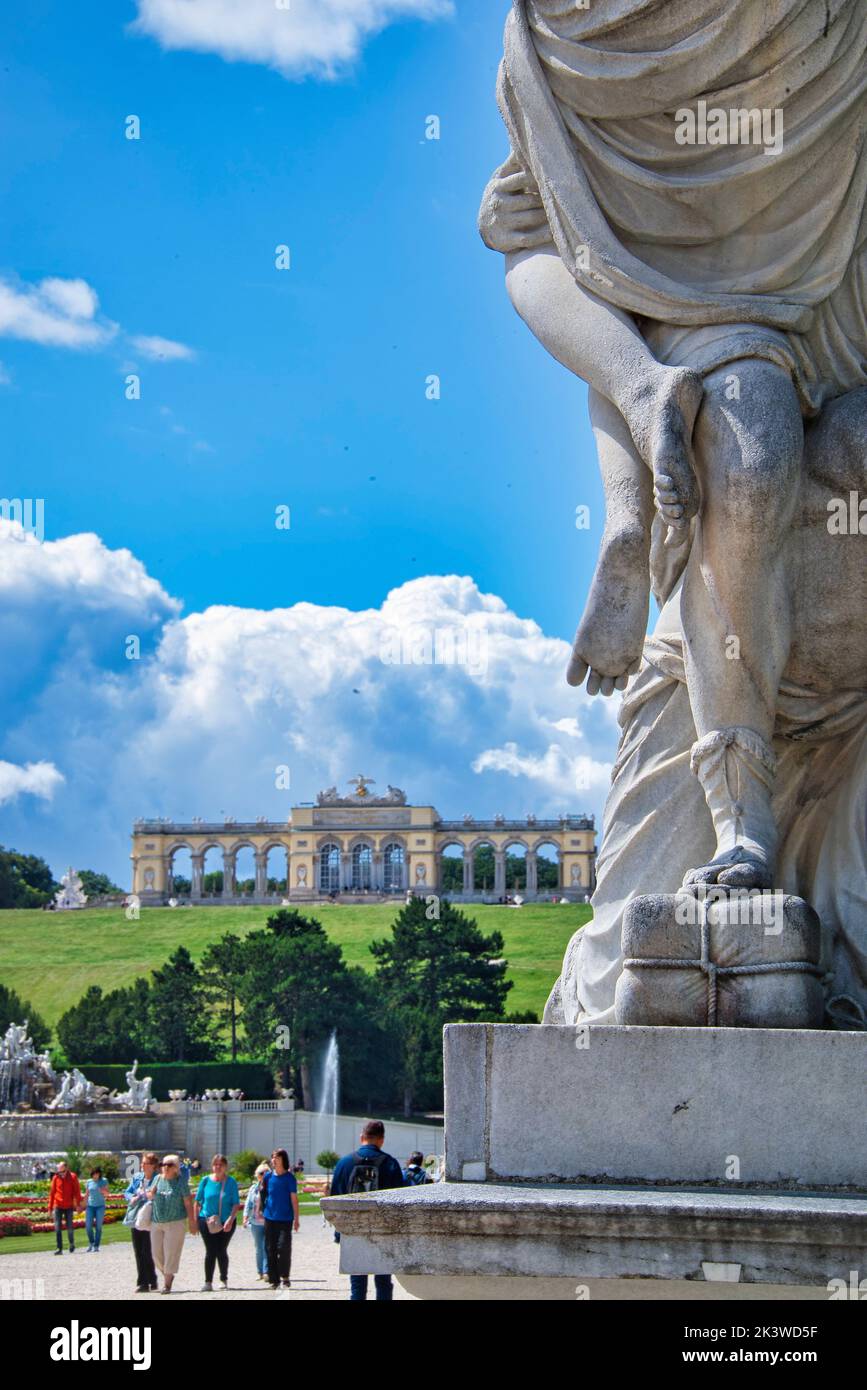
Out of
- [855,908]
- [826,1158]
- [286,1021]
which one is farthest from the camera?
[286,1021]

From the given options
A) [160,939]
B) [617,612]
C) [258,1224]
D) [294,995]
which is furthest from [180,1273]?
[160,939]

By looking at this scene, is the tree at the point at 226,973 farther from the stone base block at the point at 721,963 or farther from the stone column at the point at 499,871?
the stone base block at the point at 721,963

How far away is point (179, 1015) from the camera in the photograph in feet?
253

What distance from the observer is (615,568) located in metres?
4.33

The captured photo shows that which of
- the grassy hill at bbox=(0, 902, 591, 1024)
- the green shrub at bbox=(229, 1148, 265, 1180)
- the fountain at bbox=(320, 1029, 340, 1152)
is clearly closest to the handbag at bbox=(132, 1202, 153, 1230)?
the green shrub at bbox=(229, 1148, 265, 1180)

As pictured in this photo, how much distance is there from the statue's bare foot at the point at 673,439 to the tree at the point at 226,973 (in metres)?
74.1

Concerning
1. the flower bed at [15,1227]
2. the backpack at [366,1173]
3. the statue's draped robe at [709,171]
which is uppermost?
the statue's draped robe at [709,171]

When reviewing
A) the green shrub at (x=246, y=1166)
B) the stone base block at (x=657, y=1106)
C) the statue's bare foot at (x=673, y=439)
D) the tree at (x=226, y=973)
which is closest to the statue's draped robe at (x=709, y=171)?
the statue's bare foot at (x=673, y=439)

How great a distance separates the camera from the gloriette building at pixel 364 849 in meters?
136

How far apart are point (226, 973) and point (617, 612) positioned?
7494cm

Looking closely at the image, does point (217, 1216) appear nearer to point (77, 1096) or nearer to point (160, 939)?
point (77, 1096)
